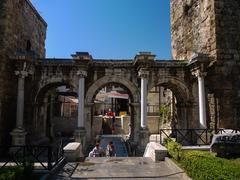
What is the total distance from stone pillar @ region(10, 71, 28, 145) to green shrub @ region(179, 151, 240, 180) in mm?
8971

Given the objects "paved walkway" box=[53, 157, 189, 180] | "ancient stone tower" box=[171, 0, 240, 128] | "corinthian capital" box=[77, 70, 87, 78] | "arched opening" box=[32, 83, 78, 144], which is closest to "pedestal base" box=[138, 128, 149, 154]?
"ancient stone tower" box=[171, 0, 240, 128]

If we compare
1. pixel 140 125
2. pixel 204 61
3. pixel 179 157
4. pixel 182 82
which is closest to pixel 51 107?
pixel 140 125

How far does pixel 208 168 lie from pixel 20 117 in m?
10.8

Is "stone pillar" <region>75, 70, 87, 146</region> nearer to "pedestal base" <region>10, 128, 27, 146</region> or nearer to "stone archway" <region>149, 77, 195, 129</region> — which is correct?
"pedestal base" <region>10, 128, 27, 146</region>

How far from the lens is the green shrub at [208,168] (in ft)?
19.0

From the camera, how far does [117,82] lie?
16.2 metres

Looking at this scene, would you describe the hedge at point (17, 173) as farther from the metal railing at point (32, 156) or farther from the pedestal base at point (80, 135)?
the pedestal base at point (80, 135)

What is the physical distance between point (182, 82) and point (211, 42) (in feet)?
9.54

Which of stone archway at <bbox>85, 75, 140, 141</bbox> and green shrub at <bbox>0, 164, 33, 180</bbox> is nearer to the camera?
green shrub at <bbox>0, 164, 33, 180</bbox>

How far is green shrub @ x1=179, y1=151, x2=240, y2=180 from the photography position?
5801mm

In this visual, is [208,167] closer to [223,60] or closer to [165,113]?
[223,60]

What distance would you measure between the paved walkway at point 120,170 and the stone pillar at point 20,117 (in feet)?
17.1

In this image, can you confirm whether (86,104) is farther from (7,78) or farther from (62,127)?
(62,127)

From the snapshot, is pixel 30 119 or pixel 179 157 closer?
pixel 179 157
